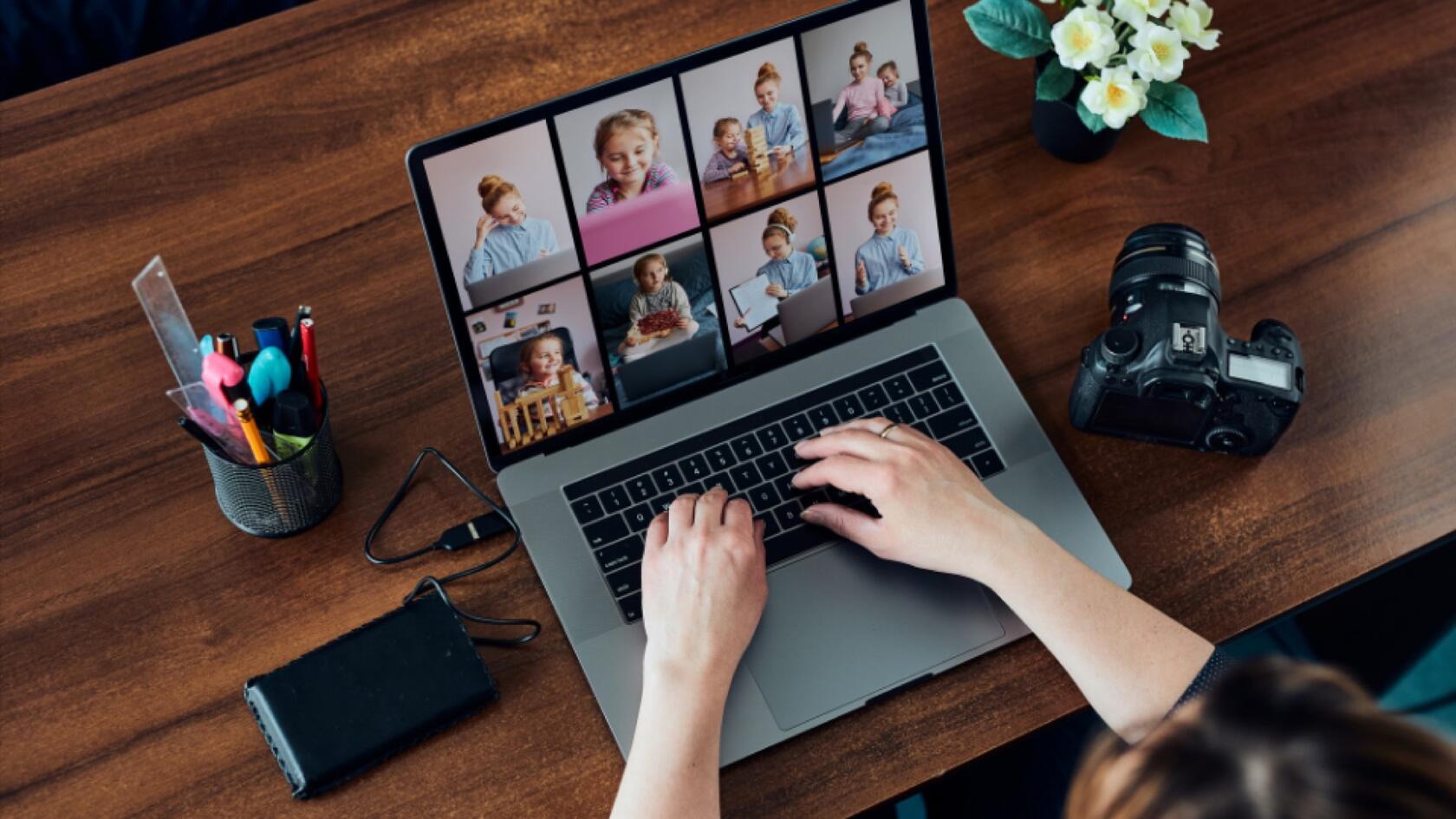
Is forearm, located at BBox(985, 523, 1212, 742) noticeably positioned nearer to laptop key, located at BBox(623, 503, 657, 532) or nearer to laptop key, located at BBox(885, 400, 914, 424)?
laptop key, located at BBox(885, 400, 914, 424)

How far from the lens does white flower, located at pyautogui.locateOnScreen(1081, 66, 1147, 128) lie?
106cm

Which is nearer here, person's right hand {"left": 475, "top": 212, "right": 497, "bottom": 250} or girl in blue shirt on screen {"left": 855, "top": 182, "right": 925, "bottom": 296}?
person's right hand {"left": 475, "top": 212, "right": 497, "bottom": 250}

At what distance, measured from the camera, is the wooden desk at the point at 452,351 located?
0.93 m

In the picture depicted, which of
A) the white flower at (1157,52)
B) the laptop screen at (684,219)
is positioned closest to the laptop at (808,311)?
the laptop screen at (684,219)

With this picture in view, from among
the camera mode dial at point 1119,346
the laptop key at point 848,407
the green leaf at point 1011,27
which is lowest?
the laptop key at point 848,407

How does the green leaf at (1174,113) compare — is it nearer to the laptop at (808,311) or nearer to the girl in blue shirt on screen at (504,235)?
the laptop at (808,311)

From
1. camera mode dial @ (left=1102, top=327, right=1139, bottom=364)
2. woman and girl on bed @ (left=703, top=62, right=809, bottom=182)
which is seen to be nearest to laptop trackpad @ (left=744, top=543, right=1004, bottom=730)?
camera mode dial @ (left=1102, top=327, right=1139, bottom=364)

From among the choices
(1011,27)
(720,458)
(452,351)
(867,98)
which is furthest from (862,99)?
(452,351)

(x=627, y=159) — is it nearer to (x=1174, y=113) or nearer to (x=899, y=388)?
(x=899, y=388)

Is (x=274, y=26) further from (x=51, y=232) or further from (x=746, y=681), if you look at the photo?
(x=746, y=681)

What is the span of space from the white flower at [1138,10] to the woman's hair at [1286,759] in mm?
554

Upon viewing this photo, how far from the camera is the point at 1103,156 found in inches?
48.3

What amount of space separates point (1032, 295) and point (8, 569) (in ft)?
2.88

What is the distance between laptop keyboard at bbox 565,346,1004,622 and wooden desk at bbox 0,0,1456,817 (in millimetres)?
66
